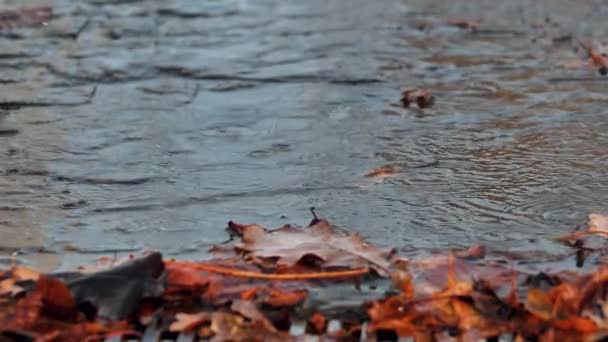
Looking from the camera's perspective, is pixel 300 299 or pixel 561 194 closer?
pixel 300 299

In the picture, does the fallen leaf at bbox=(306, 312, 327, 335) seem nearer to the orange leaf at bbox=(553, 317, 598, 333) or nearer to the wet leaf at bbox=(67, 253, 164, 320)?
the wet leaf at bbox=(67, 253, 164, 320)

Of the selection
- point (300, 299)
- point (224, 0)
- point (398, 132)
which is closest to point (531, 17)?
point (224, 0)

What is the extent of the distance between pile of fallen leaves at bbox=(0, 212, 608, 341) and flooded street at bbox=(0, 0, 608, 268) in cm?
25

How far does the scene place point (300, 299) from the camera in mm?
2545

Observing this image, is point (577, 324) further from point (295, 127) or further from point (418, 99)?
point (418, 99)

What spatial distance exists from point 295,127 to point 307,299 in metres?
1.68

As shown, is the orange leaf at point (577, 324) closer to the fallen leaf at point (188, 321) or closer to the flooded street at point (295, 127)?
the flooded street at point (295, 127)

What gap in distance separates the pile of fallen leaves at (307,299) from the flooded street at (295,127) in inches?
9.9

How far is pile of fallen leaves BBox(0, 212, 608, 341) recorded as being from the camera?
2.38m

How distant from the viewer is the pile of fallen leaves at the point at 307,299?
238 centimetres

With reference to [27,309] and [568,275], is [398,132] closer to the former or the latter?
[568,275]

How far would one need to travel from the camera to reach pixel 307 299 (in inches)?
101

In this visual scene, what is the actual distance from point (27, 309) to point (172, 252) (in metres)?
0.59

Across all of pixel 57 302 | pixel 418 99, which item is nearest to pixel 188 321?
pixel 57 302
